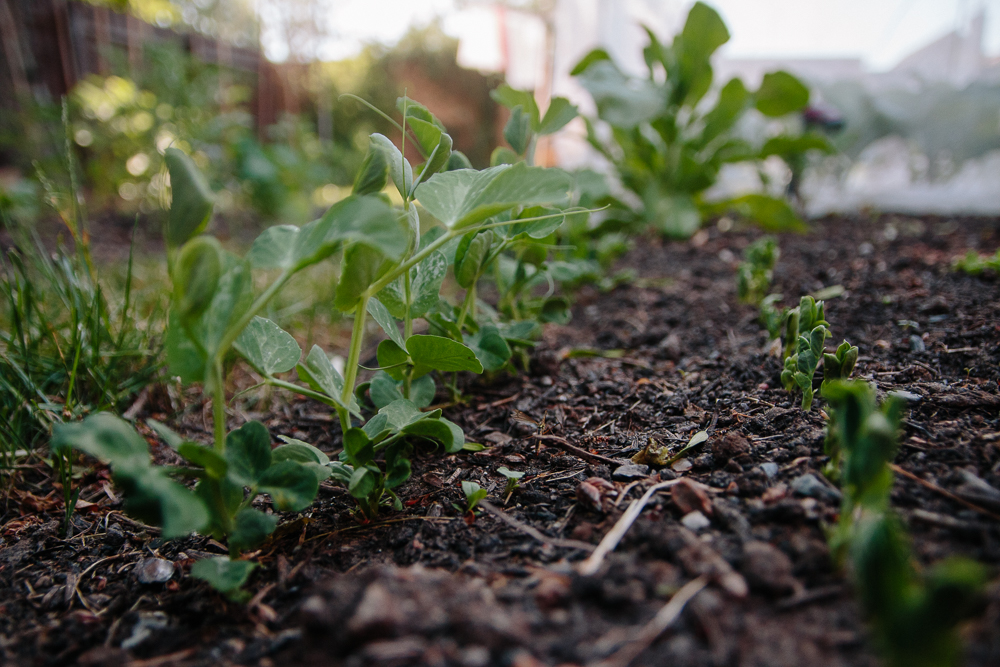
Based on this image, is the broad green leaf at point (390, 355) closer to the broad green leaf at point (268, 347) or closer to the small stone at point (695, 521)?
the broad green leaf at point (268, 347)

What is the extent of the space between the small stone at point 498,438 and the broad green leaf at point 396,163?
→ 0.45 meters

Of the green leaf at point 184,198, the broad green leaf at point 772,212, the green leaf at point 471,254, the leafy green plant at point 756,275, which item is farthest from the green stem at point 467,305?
the broad green leaf at point 772,212

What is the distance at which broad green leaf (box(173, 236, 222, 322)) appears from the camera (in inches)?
19.8

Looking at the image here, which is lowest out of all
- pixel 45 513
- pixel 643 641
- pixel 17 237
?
pixel 45 513

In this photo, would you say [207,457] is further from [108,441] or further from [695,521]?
[695,521]

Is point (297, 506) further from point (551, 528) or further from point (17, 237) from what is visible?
point (17, 237)

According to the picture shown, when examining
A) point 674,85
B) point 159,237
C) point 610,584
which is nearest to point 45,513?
point 610,584

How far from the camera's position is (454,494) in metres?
0.81

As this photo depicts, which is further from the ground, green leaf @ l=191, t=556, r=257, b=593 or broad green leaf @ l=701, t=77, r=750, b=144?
broad green leaf @ l=701, t=77, r=750, b=144

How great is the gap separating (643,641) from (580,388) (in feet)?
2.21

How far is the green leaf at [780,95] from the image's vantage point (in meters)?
2.41

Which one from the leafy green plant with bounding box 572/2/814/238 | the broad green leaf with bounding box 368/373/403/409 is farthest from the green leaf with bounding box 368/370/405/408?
the leafy green plant with bounding box 572/2/814/238

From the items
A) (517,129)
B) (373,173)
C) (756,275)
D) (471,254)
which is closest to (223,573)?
(373,173)

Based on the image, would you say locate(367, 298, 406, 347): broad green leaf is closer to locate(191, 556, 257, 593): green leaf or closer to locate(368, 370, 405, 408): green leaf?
locate(368, 370, 405, 408): green leaf
